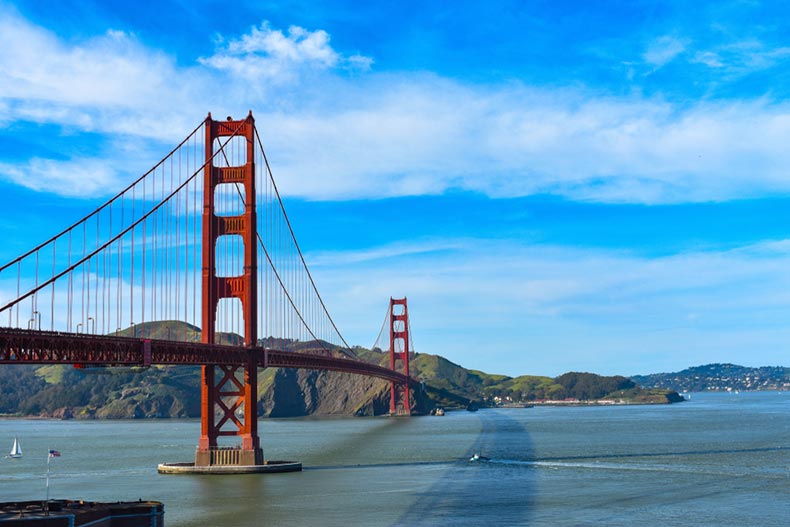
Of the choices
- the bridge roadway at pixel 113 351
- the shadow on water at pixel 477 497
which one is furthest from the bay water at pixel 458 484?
the bridge roadway at pixel 113 351

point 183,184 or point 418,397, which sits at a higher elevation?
point 183,184

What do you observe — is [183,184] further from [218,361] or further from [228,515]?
[228,515]

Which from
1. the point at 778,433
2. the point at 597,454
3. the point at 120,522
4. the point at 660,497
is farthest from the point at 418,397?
the point at 120,522

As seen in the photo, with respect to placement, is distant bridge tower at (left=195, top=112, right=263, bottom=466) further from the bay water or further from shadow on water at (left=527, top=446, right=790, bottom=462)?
shadow on water at (left=527, top=446, right=790, bottom=462)

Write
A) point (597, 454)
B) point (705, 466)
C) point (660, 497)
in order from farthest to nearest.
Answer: point (597, 454) → point (705, 466) → point (660, 497)

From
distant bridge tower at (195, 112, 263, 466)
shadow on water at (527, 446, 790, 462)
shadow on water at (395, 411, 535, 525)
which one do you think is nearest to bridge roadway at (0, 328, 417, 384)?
distant bridge tower at (195, 112, 263, 466)

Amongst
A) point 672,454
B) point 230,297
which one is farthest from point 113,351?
point 672,454
